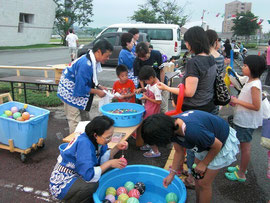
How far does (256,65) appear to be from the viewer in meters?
2.49

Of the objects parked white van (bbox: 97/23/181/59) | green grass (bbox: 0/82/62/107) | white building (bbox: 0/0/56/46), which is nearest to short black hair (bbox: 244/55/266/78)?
green grass (bbox: 0/82/62/107)

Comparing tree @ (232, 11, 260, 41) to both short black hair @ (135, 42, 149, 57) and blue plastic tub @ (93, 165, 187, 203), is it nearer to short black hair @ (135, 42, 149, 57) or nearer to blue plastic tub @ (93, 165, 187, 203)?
short black hair @ (135, 42, 149, 57)

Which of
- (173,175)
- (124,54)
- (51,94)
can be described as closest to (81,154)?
(173,175)

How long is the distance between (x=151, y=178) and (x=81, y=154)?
105 centimetres

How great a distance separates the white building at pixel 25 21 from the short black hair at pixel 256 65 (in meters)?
25.4

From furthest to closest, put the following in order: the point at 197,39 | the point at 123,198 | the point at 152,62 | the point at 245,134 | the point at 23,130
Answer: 1. the point at 152,62
2. the point at 23,130
3. the point at 245,134
4. the point at 123,198
5. the point at 197,39

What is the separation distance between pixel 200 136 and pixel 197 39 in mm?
1054

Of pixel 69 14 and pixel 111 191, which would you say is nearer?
pixel 111 191

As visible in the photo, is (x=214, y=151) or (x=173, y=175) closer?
(x=214, y=151)

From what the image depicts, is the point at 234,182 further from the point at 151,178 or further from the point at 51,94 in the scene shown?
the point at 51,94

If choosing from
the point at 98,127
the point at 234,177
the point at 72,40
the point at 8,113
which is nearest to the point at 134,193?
the point at 98,127

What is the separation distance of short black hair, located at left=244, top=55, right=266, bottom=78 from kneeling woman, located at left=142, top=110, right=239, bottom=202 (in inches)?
34.2

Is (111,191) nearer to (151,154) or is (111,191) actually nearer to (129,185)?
(129,185)

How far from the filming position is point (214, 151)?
1.83 metres
